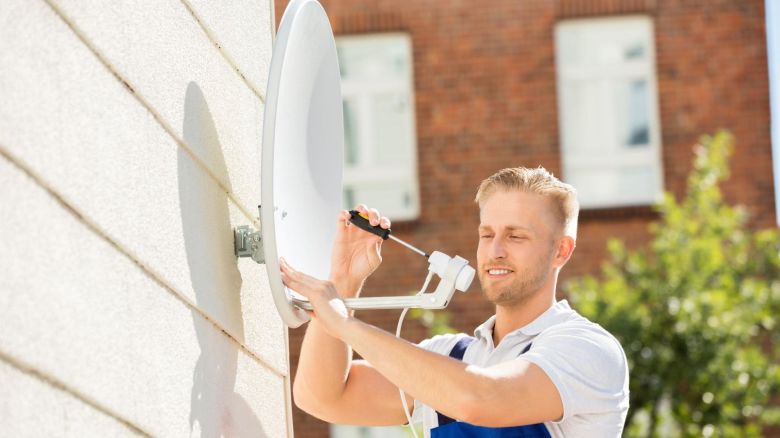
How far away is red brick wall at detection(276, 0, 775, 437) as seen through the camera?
43.3 feet

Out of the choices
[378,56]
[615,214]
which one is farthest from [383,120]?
[615,214]

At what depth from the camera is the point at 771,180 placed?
1319 centimetres

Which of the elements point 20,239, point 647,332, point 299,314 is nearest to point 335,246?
point 299,314

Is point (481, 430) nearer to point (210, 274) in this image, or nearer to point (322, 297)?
point (322, 297)

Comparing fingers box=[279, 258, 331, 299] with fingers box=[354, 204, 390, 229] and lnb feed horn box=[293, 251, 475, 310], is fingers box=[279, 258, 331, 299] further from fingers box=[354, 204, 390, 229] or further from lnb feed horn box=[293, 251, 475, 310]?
fingers box=[354, 204, 390, 229]

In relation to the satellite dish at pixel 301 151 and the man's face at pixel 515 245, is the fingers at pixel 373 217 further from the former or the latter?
the man's face at pixel 515 245

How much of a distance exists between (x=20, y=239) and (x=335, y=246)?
1.67 meters

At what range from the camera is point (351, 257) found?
3.79m

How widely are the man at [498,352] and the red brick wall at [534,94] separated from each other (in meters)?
9.10

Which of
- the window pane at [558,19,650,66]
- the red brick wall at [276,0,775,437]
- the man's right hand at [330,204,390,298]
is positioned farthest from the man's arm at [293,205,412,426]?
the window pane at [558,19,650,66]

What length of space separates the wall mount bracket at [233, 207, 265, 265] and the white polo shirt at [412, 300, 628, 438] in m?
0.65

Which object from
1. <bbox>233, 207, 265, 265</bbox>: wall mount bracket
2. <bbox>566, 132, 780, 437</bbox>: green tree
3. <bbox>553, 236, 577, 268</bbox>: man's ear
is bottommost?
<bbox>566, 132, 780, 437</bbox>: green tree

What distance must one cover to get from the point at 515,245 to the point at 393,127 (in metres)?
9.83

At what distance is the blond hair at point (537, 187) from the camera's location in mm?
3809
